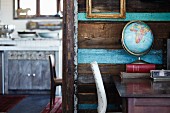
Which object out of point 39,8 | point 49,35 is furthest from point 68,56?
point 39,8

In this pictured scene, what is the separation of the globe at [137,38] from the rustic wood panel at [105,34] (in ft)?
0.31

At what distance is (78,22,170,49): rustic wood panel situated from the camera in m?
3.28

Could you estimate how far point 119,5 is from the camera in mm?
3262

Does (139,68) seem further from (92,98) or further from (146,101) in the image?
(146,101)

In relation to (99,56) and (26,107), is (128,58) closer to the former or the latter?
(99,56)

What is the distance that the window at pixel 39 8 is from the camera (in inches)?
292

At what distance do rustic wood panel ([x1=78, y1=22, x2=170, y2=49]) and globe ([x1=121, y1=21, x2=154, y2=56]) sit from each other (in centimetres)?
9

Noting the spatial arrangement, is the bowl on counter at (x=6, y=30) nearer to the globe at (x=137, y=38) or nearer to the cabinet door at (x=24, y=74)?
the cabinet door at (x=24, y=74)

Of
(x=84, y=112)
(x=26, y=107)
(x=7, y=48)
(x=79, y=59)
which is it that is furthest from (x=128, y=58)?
(x=7, y=48)

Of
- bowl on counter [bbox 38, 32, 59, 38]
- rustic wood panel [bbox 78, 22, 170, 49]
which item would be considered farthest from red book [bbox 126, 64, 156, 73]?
bowl on counter [bbox 38, 32, 59, 38]

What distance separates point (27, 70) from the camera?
6410 mm

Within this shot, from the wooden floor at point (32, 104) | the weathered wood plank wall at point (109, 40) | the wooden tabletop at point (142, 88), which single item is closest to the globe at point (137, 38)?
the weathered wood plank wall at point (109, 40)

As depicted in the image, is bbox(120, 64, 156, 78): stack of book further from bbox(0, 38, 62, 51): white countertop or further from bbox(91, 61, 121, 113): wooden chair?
bbox(0, 38, 62, 51): white countertop

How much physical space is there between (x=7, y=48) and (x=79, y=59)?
3.42m
